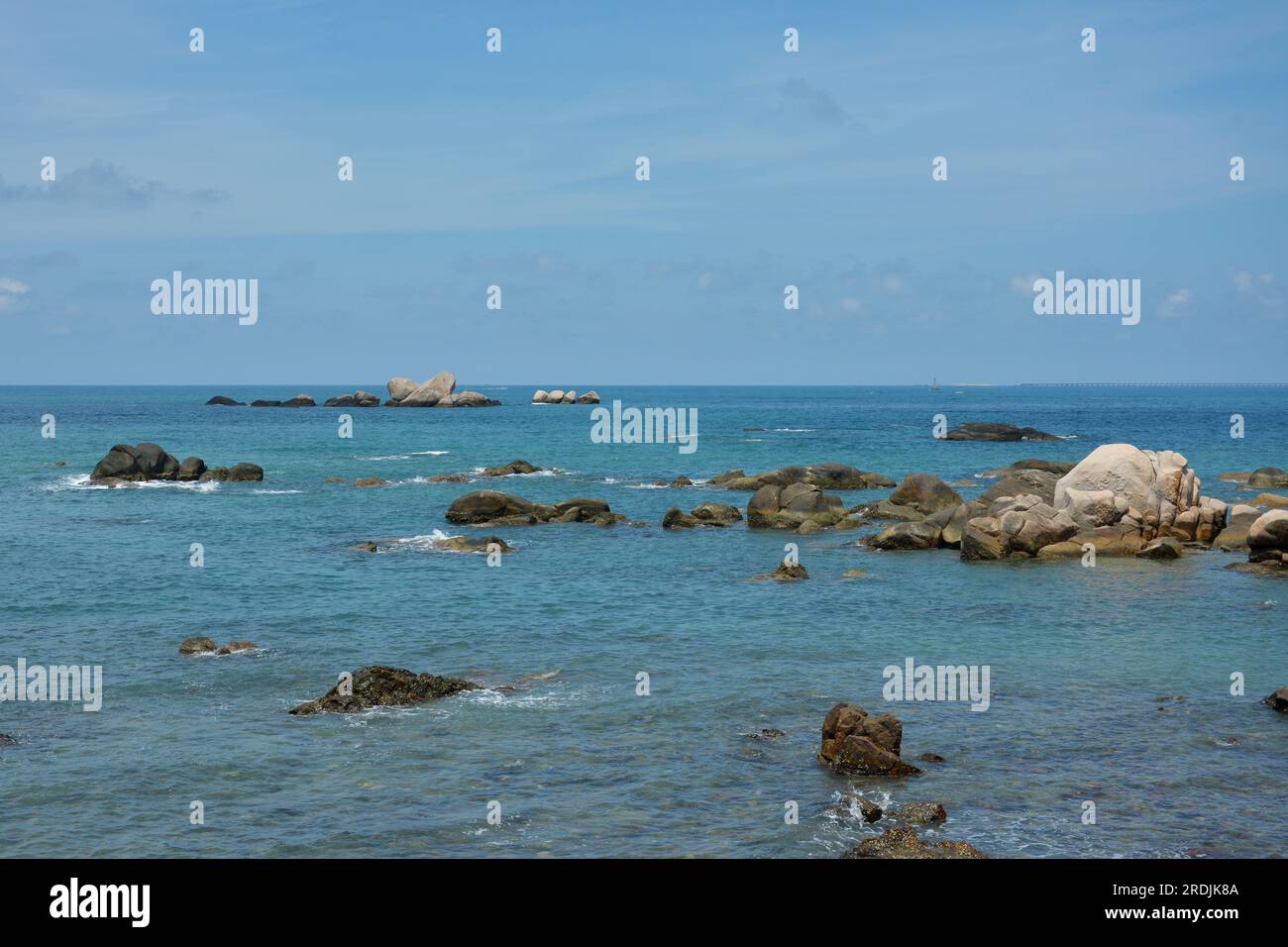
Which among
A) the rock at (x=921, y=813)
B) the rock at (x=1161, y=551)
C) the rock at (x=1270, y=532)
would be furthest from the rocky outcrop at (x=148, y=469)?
the rock at (x=921, y=813)

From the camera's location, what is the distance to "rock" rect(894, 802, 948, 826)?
1625cm

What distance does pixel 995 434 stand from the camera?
110 metres

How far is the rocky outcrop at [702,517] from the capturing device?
168 ft

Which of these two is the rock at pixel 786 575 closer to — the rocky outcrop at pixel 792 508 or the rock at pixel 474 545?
the rock at pixel 474 545

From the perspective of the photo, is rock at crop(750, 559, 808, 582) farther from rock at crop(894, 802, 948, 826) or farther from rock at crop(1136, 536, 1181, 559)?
rock at crop(894, 802, 948, 826)

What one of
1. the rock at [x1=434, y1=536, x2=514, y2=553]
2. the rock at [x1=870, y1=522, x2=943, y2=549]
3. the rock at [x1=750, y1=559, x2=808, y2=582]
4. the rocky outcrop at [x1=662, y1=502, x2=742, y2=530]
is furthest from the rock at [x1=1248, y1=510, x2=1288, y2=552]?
the rock at [x1=434, y1=536, x2=514, y2=553]

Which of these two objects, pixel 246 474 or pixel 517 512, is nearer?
pixel 517 512

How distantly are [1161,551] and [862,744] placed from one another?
27.2 m

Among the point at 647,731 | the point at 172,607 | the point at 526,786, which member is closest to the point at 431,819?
the point at 526,786

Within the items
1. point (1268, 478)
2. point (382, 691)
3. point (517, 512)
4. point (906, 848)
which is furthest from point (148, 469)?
point (1268, 478)

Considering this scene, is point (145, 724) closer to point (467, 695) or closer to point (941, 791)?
point (467, 695)

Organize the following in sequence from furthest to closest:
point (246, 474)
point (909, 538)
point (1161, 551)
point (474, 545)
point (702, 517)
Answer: point (246, 474), point (702, 517), point (909, 538), point (474, 545), point (1161, 551)

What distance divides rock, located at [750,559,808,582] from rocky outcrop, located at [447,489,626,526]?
50.4 ft

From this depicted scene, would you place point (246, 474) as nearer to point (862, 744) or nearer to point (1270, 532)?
point (1270, 532)
